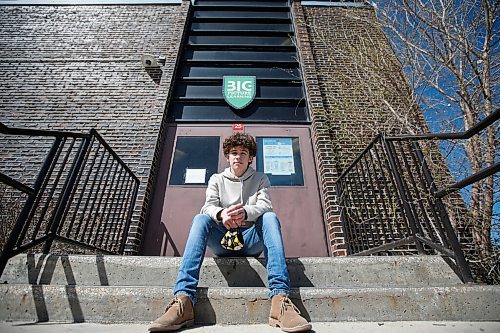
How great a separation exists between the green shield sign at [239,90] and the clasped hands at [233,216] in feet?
10.3

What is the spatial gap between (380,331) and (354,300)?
205mm

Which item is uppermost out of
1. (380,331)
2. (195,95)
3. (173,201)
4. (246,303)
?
(195,95)

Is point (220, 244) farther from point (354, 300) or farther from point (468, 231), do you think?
point (468, 231)

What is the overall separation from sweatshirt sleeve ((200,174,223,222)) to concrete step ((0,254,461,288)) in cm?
35

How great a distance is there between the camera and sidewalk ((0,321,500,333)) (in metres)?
1.34

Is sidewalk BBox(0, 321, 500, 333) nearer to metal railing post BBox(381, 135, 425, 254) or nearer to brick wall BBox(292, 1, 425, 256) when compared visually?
metal railing post BBox(381, 135, 425, 254)

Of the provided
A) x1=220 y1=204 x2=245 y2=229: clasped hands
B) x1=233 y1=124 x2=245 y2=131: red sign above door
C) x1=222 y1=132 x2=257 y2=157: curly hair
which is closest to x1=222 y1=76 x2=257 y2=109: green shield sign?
x1=233 y1=124 x2=245 y2=131: red sign above door

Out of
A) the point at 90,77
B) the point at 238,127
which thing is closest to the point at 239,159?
the point at 238,127

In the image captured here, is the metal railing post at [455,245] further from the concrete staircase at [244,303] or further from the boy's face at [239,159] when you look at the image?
the boy's face at [239,159]

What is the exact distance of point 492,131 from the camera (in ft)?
8.43

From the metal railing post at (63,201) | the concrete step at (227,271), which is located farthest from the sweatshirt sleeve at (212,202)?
the metal railing post at (63,201)

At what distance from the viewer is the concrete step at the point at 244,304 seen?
150cm

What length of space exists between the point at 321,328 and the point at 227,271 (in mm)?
750

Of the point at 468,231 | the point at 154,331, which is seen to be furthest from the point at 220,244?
the point at 468,231
